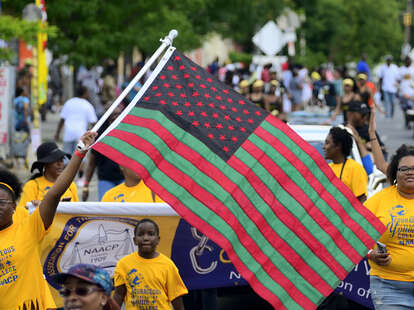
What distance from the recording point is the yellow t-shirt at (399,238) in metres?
6.68

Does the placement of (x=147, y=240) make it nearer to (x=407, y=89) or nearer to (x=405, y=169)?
(x=405, y=169)

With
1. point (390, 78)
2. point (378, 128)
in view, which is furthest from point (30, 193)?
point (378, 128)

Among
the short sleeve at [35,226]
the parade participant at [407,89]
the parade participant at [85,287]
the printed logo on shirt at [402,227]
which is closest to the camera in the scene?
the parade participant at [85,287]

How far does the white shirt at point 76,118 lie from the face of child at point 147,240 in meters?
9.39

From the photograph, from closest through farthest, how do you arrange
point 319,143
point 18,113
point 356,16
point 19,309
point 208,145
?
point 19,309 < point 208,145 < point 319,143 < point 18,113 < point 356,16

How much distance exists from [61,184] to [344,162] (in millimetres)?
3595

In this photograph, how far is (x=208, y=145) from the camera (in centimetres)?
616

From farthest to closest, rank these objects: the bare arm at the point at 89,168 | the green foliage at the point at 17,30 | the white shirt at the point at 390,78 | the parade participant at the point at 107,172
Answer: the white shirt at the point at 390,78 < the green foliage at the point at 17,30 < the bare arm at the point at 89,168 < the parade participant at the point at 107,172

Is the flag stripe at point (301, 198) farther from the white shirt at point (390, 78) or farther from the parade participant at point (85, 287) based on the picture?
the white shirt at point (390, 78)

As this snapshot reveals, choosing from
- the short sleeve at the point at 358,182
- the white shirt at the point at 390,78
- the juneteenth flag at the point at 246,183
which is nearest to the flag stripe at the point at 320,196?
the juneteenth flag at the point at 246,183

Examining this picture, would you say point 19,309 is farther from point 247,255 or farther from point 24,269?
point 247,255

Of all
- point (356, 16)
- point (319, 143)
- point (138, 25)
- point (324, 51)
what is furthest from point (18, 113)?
point (356, 16)

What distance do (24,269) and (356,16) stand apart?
80.8 meters

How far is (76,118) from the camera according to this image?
648 inches
